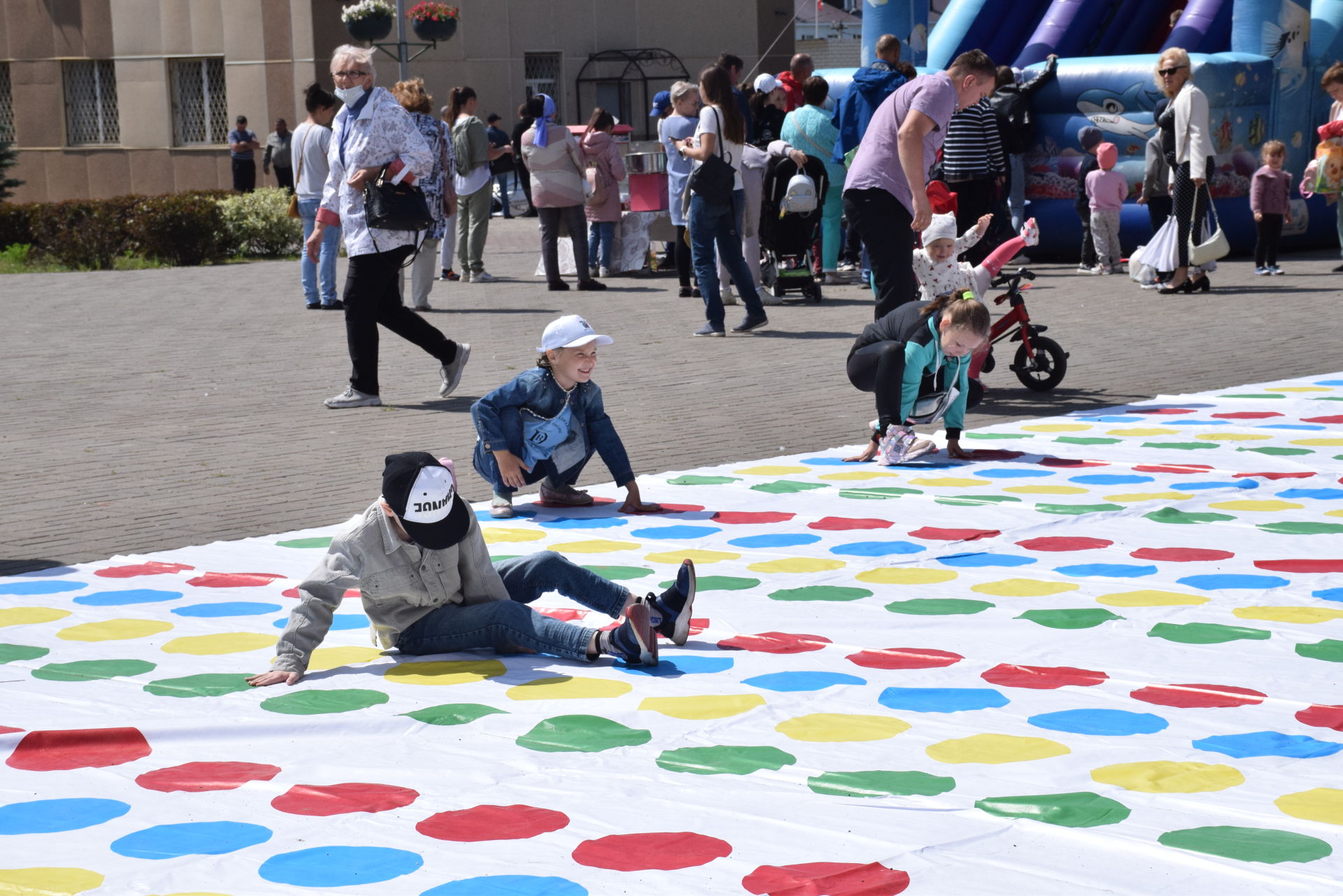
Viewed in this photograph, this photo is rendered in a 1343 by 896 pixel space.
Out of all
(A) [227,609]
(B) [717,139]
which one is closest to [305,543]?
(A) [227,609]

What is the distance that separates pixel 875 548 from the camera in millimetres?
6102

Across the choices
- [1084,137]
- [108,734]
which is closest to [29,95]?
[1084,137]

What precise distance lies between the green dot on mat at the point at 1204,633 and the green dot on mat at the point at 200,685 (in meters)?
2.56

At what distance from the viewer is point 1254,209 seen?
16.1 m

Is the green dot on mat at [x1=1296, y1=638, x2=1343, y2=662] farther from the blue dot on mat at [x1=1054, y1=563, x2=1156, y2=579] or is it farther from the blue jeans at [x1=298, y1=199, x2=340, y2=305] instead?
the blue jeans at [x1=298, y1=199, x2=340, y2=305]

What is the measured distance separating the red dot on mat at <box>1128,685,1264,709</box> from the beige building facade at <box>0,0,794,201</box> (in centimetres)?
2996

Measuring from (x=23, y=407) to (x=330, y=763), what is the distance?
7.11 meters

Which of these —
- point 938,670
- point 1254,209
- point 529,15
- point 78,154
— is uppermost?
point 529,15

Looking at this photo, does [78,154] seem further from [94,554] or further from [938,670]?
[938,670]

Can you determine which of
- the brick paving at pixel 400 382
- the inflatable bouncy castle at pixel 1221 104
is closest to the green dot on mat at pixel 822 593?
the brick paving at pixel 400 382

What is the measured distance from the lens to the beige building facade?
32.7 meters

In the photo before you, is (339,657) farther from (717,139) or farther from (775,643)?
(717,139)

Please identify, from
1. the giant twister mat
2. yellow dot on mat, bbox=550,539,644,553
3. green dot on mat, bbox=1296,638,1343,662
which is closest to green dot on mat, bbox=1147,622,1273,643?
the giant twister mat

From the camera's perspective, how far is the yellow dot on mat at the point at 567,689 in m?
4.37
